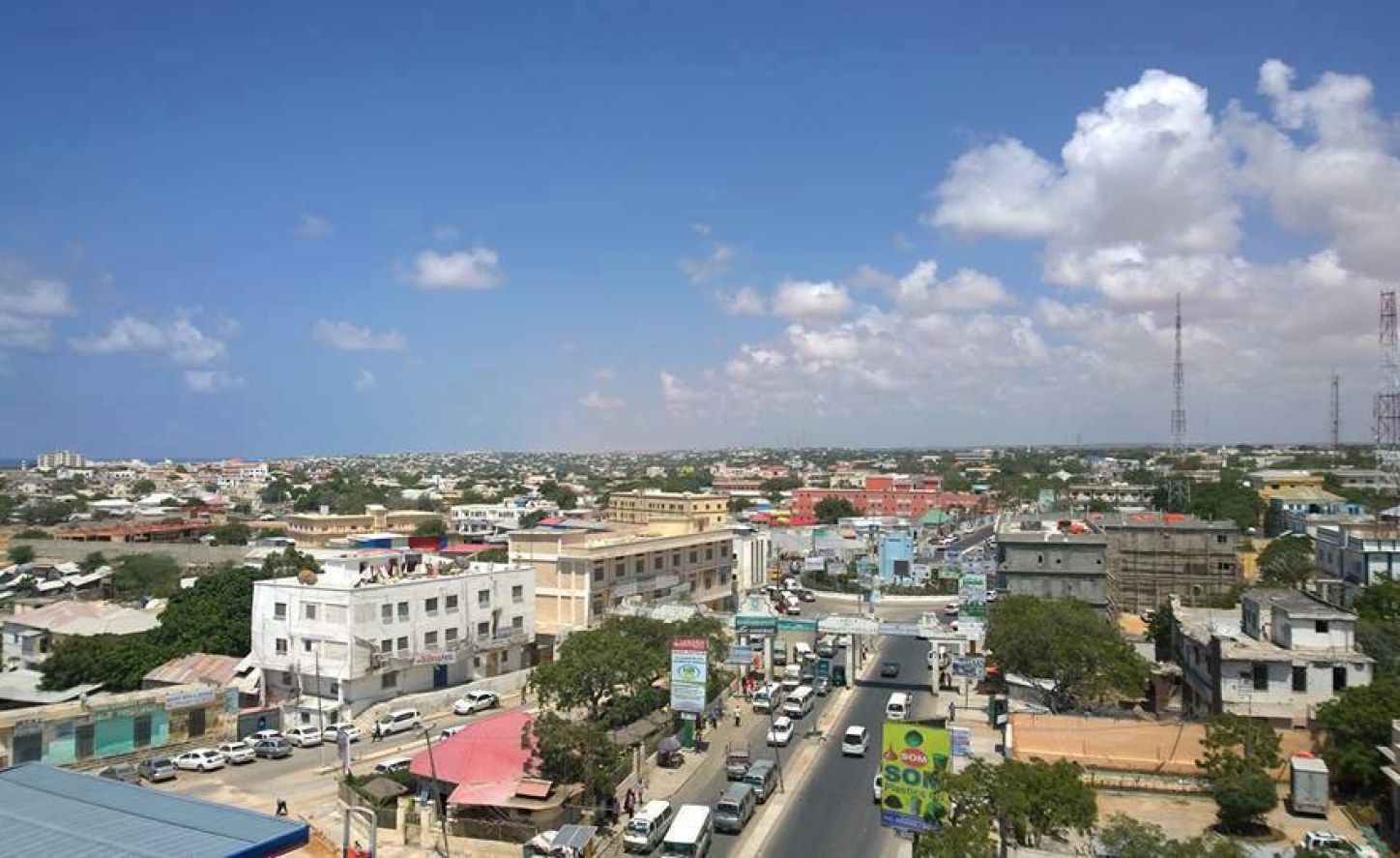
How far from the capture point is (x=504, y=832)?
27.3m

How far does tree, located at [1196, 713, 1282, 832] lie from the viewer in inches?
1088

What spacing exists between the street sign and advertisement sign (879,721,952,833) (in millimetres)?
22928

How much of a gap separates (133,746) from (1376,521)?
6760 centimetres

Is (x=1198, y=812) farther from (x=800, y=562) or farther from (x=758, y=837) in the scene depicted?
(x=800, y=562)

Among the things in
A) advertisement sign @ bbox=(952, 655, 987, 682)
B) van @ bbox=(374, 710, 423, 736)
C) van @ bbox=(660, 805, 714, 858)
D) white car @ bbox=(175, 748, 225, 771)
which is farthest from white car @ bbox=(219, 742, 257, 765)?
advertisement sign @ bbox=(952, 655, 987, 682)

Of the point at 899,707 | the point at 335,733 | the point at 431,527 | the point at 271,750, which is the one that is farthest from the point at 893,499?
the point at 271,750

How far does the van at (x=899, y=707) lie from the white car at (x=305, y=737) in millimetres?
21796

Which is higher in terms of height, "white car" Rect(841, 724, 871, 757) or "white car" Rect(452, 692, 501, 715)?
"white car" Rect(841, 724, 871, 757)

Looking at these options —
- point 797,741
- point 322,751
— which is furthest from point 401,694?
point 797,741

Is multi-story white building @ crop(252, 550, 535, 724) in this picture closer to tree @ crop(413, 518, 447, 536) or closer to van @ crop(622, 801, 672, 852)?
van @ crop(622, 801, 672, 852)

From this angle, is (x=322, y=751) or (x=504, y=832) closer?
(x=504, y=832)

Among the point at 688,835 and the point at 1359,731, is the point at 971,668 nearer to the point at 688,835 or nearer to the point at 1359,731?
the point at 1359,731

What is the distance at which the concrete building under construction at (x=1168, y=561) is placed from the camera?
63594mm

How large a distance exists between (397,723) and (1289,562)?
53148 mm
